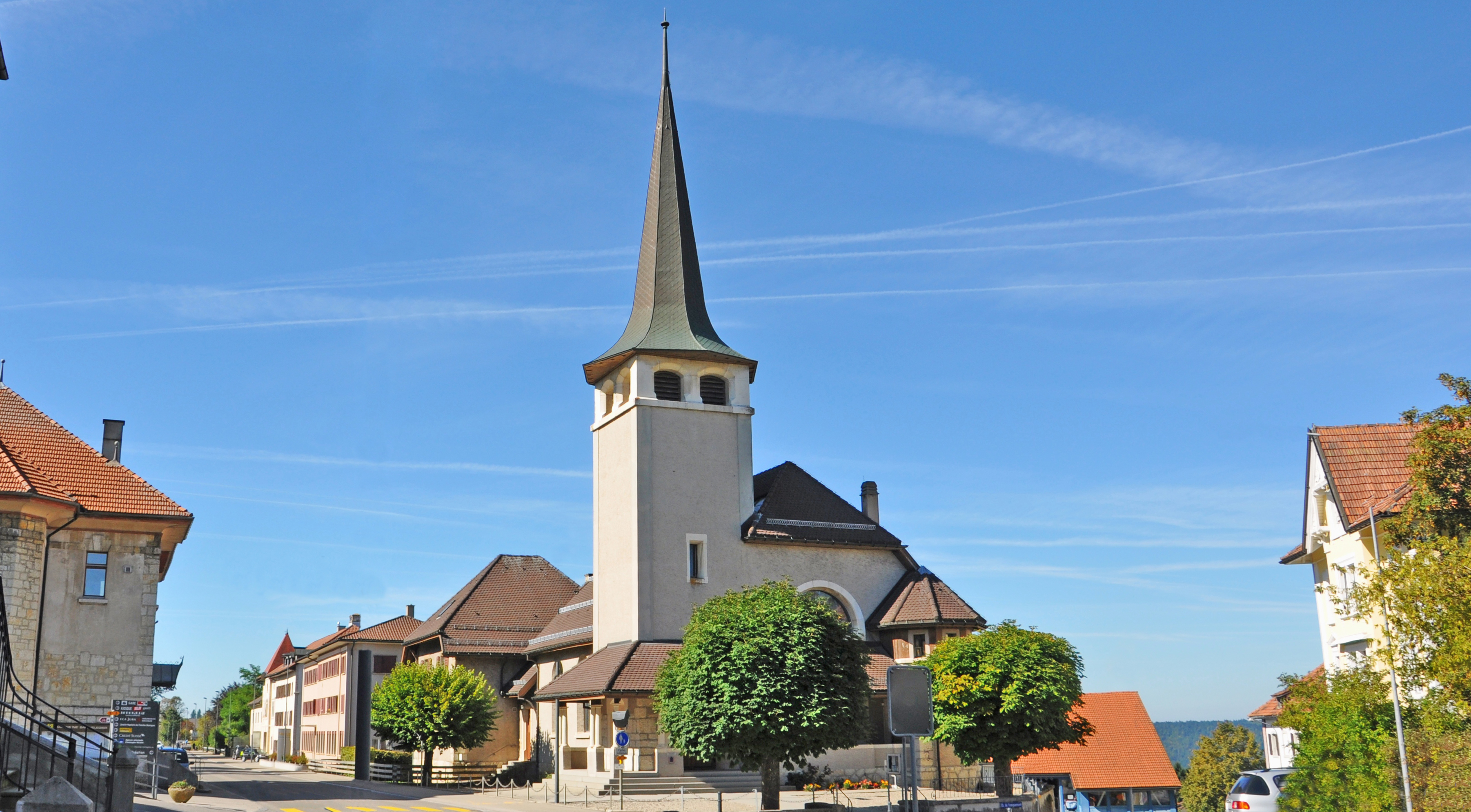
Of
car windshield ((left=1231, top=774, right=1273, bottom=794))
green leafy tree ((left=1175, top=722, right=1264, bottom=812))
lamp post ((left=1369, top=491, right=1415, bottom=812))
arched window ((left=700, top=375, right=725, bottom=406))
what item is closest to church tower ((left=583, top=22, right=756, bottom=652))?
arched window ((left=700, top=375, right=725, bottom=406))

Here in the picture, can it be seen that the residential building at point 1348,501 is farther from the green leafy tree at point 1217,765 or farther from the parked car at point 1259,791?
the green leafy tree at point 1217,765

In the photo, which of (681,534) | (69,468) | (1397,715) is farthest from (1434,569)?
(69,468)

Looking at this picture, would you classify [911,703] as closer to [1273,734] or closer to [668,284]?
[668,284]

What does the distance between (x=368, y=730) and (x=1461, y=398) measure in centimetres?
3820

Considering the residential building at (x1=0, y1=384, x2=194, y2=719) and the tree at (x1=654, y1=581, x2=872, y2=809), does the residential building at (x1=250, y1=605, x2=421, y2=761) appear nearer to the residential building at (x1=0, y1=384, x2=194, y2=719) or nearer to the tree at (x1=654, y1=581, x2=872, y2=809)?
the residential building at (x1=0, y1=384, x2=194, y2=719)

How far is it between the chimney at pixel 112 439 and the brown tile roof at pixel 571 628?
17727 millimetres

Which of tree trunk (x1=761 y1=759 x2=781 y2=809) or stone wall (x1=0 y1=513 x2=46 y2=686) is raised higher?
stone wall (x1=0 y1=513 x2=46 y2=686)

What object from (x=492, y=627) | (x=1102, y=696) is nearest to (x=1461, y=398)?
(x=492, y=627)

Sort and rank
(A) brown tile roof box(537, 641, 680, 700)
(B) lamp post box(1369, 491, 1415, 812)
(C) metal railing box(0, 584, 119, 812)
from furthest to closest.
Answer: (A) brown tile roof box(537, 641, 680, 700), (B) lamp post box(1369, 491, 1415, 812), (C) metal railing box(0, 584, 119, 812)

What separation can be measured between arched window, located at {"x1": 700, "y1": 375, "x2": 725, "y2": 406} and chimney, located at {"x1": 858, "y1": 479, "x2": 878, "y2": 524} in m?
8.59

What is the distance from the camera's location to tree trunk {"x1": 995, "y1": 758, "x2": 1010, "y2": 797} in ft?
111

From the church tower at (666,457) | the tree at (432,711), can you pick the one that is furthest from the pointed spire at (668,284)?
the tree at (432,711)

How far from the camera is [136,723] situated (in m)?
30.6

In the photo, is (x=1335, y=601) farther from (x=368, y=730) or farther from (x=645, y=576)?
(x=368, y=730)
